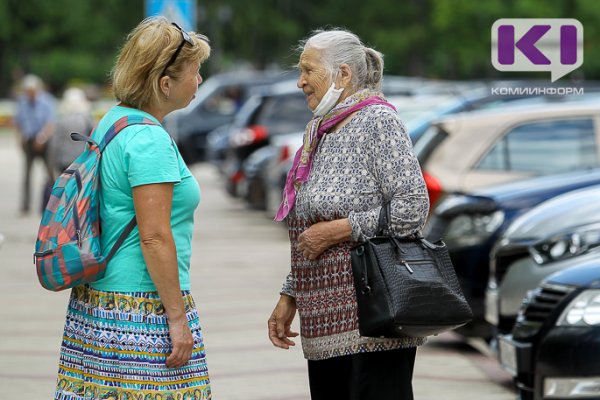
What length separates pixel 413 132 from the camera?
12688 mm

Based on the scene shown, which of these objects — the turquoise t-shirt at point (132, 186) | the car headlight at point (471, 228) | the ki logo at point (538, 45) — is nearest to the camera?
the turquoise t-shirt at point (132, 186)

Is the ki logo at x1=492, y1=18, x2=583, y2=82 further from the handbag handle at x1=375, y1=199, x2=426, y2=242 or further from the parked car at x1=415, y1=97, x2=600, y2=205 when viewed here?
the parked car at x1=415, y1=97, x2=600, y2=205

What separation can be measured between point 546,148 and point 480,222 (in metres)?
2.02

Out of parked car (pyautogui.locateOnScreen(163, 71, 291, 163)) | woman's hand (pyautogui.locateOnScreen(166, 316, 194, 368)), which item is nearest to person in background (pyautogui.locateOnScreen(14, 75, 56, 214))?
parked car (pyautogui.locateOnScreen(163, 71, 291, 163))

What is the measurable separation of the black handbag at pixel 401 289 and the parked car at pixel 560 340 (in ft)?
Answer: 4.96

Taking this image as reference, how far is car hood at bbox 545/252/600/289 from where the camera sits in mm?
5902

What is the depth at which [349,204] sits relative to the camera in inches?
168

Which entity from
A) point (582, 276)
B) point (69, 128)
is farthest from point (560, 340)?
point (69, 128)

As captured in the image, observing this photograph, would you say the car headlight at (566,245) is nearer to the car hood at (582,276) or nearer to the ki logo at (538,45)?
the ki logo at (538,45)

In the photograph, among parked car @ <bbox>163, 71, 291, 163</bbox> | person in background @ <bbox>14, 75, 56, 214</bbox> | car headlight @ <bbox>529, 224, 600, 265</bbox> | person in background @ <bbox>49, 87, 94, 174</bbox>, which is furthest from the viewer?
parked car @ <bbox>163, 71, 291, 163</bbox>

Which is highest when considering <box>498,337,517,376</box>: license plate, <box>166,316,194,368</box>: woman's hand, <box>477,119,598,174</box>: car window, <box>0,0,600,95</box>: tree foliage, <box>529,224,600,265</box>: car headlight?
<box>0,0,600,95</box>: tree foliage

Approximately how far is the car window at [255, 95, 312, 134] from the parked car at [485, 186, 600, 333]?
41.3 feet

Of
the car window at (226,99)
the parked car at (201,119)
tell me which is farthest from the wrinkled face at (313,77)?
the car window at (226,99)

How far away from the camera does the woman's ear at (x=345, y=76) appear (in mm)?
4395
